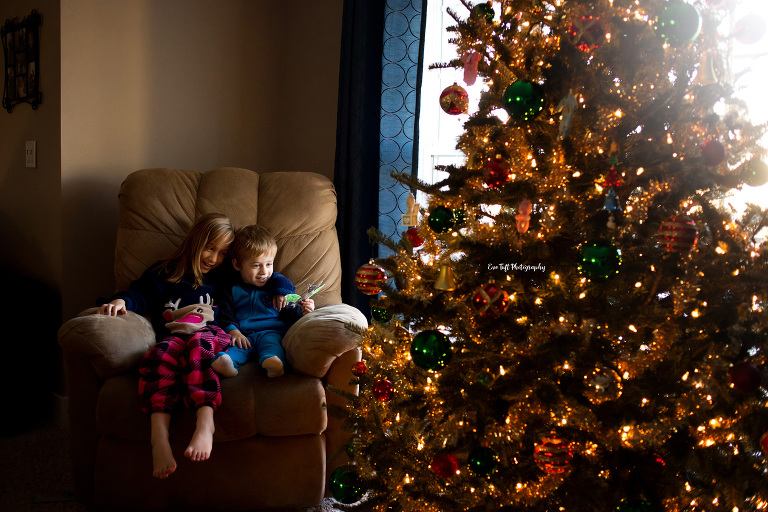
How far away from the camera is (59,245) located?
2.59 metres

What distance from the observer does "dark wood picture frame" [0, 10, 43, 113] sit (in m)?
2.63

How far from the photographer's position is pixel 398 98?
8.77ft

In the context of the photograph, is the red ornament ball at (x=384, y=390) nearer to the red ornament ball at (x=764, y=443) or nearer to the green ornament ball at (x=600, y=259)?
the green ornament ball at (x=600, y=259)

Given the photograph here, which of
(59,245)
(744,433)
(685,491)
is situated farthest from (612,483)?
(59,245)

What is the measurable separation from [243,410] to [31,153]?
67.0 inches

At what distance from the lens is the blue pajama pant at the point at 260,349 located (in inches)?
78.0

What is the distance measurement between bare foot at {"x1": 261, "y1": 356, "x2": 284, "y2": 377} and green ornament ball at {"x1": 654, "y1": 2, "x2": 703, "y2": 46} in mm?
1359

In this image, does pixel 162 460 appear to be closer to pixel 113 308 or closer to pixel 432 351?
pixel 113 308

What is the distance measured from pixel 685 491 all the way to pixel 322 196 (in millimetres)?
1819

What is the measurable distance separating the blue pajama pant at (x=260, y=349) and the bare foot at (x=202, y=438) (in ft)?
0.80

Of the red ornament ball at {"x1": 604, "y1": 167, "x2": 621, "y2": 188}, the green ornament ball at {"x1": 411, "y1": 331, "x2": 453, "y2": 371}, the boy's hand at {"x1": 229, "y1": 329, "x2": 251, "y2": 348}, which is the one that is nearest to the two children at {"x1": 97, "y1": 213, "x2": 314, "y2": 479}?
the boy's hand at {"x1": 229, "y1": 329, "x2": 251, "y2": 348}

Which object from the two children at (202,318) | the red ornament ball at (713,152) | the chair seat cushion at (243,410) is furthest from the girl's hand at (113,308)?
the red ornament ball at (713,152)

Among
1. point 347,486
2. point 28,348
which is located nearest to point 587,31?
point 347,486

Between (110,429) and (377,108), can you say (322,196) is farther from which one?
(110,429)
